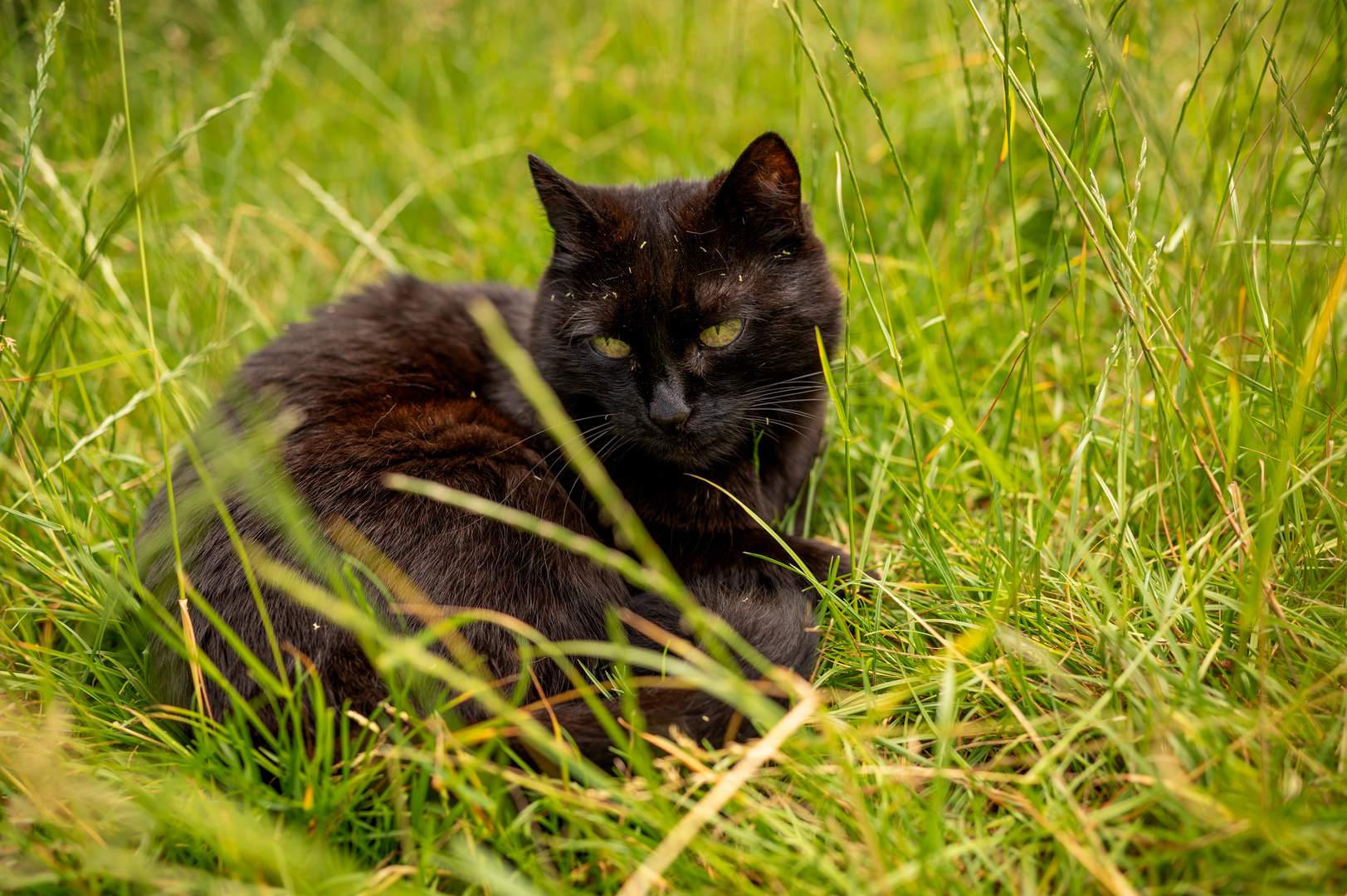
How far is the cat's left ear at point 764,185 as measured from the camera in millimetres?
1854

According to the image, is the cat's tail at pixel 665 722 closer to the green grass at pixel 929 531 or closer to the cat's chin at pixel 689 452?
the green grass at pixel 929 531

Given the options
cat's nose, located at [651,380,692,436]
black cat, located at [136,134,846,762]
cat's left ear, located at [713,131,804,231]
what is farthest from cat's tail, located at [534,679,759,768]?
cat's left ear, located at [713,131,804,231]

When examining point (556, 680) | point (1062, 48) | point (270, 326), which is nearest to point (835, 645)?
point (556, 680)

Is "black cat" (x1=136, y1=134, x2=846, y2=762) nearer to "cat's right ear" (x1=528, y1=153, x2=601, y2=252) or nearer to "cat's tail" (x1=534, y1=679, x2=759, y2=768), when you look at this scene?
"cat's right ear" (x1=528, y1=153, x2=601, y2=252)

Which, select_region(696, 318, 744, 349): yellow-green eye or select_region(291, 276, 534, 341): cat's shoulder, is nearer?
select_region(696, 318, 744, 349): yellow-green eye

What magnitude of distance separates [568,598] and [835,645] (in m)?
0.62

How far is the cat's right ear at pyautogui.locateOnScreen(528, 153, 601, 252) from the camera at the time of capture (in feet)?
6.43

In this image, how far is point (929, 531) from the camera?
1734 millimetres

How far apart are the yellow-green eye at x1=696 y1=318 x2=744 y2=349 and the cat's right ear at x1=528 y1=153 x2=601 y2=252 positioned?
395 millimetres

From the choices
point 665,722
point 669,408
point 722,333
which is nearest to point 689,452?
point 669,408

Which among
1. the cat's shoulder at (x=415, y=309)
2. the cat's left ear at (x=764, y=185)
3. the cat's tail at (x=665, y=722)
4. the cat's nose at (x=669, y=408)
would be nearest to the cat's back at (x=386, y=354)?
the cat's shoulder at (x=415, y=309)

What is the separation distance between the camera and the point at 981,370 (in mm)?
2576

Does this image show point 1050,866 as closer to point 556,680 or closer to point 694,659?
point 694,659

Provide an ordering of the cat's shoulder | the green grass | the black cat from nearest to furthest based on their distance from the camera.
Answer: the green grass < the black cat < the cat's shoulder
